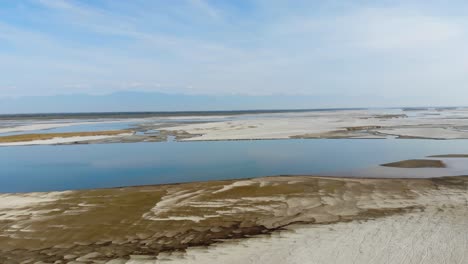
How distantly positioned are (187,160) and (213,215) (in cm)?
1281

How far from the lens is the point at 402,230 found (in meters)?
9.88

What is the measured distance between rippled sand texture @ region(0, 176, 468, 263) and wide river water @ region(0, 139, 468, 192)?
3122 millimetres

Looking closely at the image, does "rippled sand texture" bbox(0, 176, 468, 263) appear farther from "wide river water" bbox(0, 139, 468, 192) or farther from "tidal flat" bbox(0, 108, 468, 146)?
"tidal flat" bbox(0, 108, 468, 146)

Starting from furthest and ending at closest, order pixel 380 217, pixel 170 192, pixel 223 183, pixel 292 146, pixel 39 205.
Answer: pixel 292 146 < pixel 223 183 < pixel 170 192 < pixel 39 205 < pixel 380 217

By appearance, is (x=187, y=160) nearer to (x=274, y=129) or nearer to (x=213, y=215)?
(x=213, y=215)

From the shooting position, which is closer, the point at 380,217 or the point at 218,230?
the point at 218,230

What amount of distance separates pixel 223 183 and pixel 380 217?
22.9 feet

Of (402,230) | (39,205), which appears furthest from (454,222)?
(39,205)

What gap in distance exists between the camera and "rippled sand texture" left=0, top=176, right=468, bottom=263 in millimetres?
9078

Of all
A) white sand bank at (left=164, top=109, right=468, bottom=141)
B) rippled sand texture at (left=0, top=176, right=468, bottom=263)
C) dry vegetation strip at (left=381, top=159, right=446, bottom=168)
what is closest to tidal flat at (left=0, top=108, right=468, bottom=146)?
white sand bank at (left=164, top=109, right=468, bottom=141)

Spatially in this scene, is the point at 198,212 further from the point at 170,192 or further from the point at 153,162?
the point at 153,162

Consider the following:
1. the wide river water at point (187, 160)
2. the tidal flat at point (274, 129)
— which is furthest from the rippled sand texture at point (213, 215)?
the tidal flat at point (274, 129)

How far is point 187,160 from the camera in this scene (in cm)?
2405

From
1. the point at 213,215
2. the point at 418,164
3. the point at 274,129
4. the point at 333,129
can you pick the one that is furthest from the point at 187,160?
the point at 333,129
